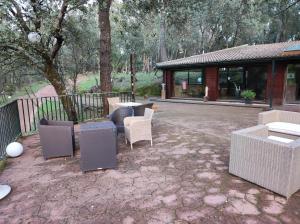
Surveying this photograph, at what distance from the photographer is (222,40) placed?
73.6ft

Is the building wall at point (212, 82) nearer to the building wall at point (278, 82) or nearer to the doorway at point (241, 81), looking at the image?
the doorway at point (241, 81)

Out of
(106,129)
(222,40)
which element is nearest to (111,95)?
(106,129)

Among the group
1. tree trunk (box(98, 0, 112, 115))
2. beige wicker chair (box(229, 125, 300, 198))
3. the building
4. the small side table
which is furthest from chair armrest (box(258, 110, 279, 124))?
the building

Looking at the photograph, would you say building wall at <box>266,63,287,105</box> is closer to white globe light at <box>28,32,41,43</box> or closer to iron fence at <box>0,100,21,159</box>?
white globe light at <box>28,32,41,43</box>

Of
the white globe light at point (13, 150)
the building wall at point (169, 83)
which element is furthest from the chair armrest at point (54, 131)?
the building wall at point (169, 83)

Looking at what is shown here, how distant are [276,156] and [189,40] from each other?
20546mm

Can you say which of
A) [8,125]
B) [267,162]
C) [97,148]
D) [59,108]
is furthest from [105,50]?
[267,162]

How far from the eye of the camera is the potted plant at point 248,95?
37.5 ft

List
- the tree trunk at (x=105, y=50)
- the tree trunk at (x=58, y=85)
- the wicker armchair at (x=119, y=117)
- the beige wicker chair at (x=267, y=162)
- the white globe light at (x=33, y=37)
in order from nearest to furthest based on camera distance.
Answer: the beige wicker chair at (x=267, y=162)
the wicker armchair at (x=119, y=117)
the white globe light at (x=33, y=37)
the tree trunk at (x=58, y=85)
the tree trunk at (x=105, y=50)

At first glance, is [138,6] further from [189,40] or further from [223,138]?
[189,40]

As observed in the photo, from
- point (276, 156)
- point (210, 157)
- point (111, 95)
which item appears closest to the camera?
point (276, 156)

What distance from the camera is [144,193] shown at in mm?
2732

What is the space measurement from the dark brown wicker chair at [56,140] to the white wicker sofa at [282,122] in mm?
3415

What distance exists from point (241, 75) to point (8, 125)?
11330 millimetres
